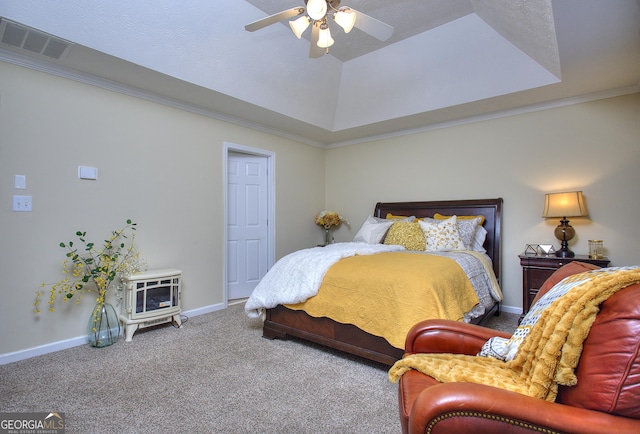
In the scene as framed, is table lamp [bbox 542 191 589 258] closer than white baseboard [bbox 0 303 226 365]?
No

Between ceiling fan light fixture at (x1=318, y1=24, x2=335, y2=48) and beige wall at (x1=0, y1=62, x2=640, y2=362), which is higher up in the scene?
ceiling fan light fixture at (x1=318, y1=24, x2=335, y2=48)

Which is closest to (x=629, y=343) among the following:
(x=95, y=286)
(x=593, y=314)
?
(x=593, y=314)

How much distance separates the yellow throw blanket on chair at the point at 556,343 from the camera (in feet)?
3.06

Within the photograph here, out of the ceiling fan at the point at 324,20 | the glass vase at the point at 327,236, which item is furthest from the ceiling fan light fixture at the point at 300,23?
the glass vase at the point at 327,236

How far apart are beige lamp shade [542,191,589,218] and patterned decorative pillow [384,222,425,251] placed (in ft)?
4.24

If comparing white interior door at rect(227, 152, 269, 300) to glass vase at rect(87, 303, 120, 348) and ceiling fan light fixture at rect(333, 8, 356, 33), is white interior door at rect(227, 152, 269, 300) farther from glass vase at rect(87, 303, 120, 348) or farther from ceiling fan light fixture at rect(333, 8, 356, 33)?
ceiling fan light fixture at rect(333, 8, 356, 33)

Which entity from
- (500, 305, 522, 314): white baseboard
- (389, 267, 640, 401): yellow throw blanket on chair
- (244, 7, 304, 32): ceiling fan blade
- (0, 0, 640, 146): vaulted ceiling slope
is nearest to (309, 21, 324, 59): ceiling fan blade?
(244, 7, 304, 32): ceiling fan blade

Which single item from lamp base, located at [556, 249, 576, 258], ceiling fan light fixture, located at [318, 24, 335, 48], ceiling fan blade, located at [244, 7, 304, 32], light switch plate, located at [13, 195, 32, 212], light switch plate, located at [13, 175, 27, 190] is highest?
ceiling fan blade, located at [244, 7, 304, 32]

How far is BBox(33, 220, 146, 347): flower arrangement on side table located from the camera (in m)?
2.75

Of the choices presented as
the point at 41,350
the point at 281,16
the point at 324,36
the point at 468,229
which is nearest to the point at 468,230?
the point at 468,229

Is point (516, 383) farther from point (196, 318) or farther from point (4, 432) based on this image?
point (196, 318)

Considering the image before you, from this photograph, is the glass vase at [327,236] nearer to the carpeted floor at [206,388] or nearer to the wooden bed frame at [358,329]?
the wooden bed frame at [358,329]

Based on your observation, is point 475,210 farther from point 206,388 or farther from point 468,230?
point 206,388

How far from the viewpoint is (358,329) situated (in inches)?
94.7
